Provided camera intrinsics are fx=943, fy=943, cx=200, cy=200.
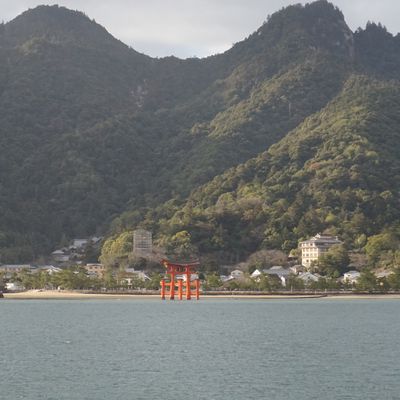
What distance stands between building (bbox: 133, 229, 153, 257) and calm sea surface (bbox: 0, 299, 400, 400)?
55.6m

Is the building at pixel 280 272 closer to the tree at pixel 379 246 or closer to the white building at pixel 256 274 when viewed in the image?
the white building at pixel 256 274

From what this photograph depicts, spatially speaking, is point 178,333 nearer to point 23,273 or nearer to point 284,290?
point 284,290

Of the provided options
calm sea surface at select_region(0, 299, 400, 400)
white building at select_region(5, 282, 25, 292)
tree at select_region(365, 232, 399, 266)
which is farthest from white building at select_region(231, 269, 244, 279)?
calm sea surface at select_region(0, 299, 400, 400)

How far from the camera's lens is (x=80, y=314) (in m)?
88.3

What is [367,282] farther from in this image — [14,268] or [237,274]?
[14,268]

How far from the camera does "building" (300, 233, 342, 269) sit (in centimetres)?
13662

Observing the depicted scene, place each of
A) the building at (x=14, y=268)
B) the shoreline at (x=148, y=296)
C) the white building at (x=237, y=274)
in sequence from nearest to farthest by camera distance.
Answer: the shoreline at (x=148, y=296), the white building at (x=237, y=274), the building at (x=14, y=268)

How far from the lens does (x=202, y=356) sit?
51.7m

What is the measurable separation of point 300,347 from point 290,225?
9305cm

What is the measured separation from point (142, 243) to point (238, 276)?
19.4 metres

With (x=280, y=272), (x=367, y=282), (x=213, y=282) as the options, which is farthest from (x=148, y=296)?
(x=367, y=282)

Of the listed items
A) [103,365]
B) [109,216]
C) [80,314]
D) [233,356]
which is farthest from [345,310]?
[109,216]

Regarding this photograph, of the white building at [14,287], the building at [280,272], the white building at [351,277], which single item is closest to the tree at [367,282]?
the white building at [351,277]

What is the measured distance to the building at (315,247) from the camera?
5379 inches
